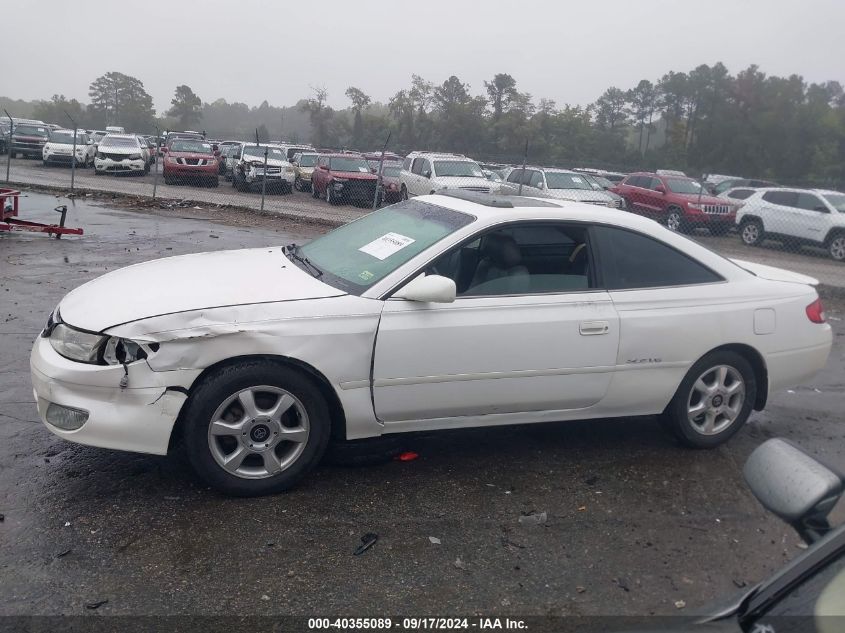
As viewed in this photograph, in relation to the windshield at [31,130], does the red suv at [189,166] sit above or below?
below

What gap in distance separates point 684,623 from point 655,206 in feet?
65.2

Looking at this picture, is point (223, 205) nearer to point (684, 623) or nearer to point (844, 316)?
point (844, 316)

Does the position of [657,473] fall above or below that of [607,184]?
below

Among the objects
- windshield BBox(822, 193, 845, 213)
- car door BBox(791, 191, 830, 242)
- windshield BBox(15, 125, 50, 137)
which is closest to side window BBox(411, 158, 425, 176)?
car door BBox(791, 191, 830, 242)

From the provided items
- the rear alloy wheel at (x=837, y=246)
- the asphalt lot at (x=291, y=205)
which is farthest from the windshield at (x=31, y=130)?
the rear alloy wheel at (x=837, y=246)

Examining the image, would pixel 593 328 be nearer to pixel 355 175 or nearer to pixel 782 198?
pixel 782 198

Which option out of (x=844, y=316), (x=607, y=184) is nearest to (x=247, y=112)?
(x=607, y=184)

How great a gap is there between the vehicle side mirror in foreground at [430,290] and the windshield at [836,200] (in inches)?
649

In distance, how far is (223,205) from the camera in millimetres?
18906

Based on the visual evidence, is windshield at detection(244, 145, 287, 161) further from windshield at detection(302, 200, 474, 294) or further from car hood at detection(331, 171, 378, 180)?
windshield at detection(302, 200, 474, 294)

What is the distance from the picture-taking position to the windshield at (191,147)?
26.4 m

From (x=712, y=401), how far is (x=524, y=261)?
1545 millimetres

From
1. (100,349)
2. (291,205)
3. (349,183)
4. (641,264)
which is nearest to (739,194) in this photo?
(349,183)

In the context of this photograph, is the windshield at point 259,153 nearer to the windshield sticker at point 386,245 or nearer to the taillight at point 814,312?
the windshield sticker at point 386,245
